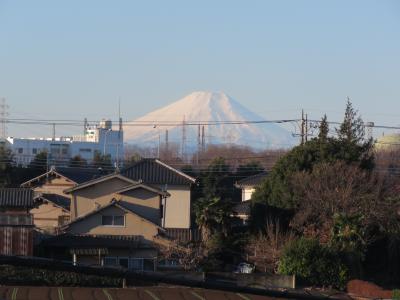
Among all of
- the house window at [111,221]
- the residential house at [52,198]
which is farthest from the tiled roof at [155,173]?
the house window at [111,221]

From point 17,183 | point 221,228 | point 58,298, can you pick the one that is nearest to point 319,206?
point 221,228

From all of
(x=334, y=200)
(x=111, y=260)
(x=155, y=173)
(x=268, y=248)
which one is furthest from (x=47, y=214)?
(x=334, y=200)

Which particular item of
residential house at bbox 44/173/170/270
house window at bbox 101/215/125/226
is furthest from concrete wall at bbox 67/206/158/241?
house window at bbox 101/215/125/226

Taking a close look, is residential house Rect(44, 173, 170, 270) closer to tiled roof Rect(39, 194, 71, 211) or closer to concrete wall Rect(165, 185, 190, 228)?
tiled roof Rect(39, 194, 71, 211)

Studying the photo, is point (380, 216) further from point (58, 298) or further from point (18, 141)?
point (18, 141)

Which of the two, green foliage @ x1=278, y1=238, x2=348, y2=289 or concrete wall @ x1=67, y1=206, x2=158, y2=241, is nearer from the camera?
green foliage @ x1=278, y1=238, x2=348, y2=289
